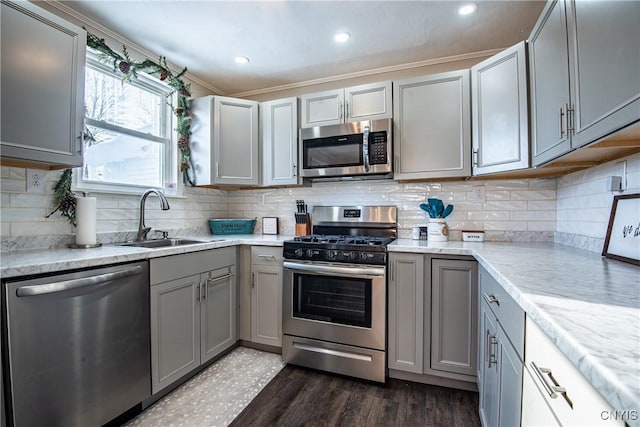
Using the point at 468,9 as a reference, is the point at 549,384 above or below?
below

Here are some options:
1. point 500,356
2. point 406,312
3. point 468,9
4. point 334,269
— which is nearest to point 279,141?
point 334,269

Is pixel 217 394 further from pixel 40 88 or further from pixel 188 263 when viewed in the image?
pixel 40 88

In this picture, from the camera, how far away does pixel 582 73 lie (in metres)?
1.12

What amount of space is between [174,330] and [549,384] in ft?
6.35

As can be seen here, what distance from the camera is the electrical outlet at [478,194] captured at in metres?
2.40

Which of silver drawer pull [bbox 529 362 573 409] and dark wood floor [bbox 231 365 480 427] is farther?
dark wood floor [bbox 231 365 480 427]

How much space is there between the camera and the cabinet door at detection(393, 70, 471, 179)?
219 cm

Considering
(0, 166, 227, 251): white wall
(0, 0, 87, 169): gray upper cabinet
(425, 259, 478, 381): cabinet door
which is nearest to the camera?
(0, 0, 87, 169): gray upper cabinet

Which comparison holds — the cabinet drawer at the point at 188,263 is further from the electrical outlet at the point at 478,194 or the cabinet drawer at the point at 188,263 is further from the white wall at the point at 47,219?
the electrical outlet at the point at 478,194

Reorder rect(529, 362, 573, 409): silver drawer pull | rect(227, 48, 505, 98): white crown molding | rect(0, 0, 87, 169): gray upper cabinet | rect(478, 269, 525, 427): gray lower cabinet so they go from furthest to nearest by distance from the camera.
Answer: rect(227, 48, 505, 98): white crown molding, rect(0, 0, 87, 169): gray upper cabinet, rect(478, 269, 525, 427): gray lower cabinet, rect(529, 362, 573, 409): silver drawer pull

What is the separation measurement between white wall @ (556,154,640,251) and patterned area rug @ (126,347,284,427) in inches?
86.5

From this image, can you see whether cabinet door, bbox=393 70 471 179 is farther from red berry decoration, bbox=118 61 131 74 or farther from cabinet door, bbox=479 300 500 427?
red berry decoration, bbox=118 61 131 74

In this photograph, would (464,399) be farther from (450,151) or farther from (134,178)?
(134,178)

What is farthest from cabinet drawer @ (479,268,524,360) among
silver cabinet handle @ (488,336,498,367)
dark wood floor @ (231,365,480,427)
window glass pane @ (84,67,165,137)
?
window glass pane @ (84,67,165,137)
